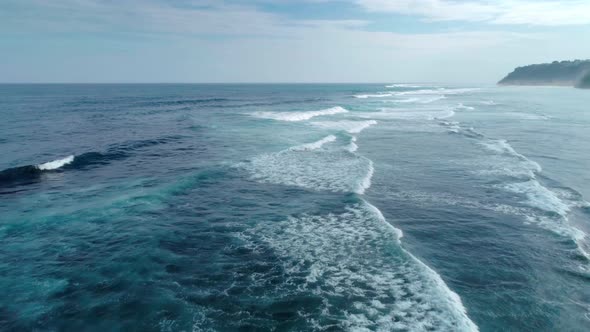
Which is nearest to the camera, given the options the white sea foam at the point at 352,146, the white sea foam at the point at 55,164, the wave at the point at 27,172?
the wave at the point at 27,172

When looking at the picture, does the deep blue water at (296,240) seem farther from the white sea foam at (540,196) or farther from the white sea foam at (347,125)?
the white sea foam at (347,125)

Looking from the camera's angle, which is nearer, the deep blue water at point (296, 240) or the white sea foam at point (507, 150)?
the deep blue water at point (296, 240)

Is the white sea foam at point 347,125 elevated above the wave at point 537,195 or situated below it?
above

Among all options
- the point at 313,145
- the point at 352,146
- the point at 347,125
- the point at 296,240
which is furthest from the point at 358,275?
the point at 347,125

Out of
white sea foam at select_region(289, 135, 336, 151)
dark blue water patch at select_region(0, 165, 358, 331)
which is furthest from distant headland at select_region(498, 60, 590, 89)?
dark blue water patch at select_region(0, 165, 358, 331)

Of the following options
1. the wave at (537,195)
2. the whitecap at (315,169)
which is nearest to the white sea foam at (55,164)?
Result: the whitecap at (315,169)

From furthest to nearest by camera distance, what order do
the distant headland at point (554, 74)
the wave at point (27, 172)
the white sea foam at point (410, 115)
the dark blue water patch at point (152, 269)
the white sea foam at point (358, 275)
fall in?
the distant headland at point (554, 74), the white sea foam at point (410, 115), the wave at point (27, 172), the dark blue water patch at point (152, 269), the white sea foam at point (358, 275)

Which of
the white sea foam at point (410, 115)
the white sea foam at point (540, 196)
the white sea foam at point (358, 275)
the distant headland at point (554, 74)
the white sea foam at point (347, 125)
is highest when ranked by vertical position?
the distant headland at point (554, 74)
